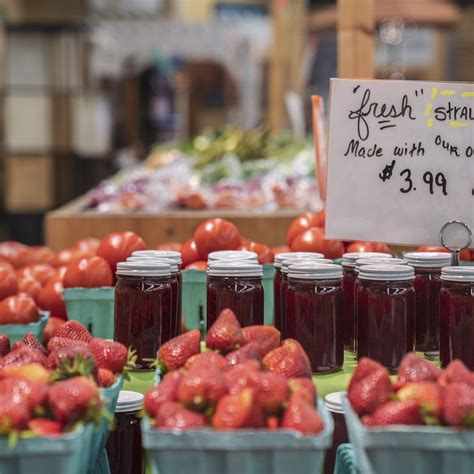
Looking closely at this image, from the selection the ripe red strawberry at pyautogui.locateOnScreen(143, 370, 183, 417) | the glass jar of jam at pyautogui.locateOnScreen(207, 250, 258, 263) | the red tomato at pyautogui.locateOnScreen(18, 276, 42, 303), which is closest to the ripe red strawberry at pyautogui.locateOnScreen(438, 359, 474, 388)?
the ripe red strawberry at pyautogui.locateOnScreen(143, 370, 183, 417)

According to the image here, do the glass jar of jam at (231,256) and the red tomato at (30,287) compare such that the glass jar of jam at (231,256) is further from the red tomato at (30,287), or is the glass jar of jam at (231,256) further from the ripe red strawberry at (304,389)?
the red tomato at (30,287)

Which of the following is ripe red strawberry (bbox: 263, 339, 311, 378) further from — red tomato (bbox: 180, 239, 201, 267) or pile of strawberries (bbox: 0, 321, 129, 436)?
red tomato (bbox: 180, 239, 201, 267)

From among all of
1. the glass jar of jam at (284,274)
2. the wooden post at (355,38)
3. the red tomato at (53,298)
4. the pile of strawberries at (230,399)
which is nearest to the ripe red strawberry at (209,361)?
the pile of strawberries at (230,399)

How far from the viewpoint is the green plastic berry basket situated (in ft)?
7.54

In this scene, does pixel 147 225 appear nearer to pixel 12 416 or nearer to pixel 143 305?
pixel 143 305

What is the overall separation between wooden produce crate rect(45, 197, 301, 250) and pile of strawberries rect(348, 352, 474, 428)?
2.40 m

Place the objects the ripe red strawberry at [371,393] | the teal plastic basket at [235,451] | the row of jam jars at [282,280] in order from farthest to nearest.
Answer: the row of jam jars at [282,280], the ripe red strawberry at [371,393], the teal plastic basket at [235,451]

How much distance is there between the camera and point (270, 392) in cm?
135

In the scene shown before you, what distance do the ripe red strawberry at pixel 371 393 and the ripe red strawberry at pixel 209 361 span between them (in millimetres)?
220

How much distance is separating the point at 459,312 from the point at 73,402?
0.84m

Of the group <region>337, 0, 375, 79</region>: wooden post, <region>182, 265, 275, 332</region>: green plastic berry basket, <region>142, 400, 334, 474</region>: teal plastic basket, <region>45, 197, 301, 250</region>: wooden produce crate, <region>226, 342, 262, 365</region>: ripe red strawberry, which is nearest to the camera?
<region>142, 400, 334, 474</region>: teal plastic basket

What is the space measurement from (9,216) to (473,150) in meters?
7.66

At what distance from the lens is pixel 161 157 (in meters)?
6.61

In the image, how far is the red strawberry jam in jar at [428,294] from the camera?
2051mm
